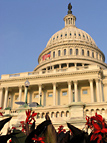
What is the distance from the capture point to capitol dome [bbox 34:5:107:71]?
79.6 metres

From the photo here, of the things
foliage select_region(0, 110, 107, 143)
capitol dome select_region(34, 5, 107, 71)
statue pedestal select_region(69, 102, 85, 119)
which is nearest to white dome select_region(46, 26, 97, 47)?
capitol dome select_region(34, 5, 107, 71)

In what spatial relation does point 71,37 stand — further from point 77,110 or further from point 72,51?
point 77,110

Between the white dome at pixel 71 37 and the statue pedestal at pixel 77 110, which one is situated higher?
the white dome at pixel 71 37

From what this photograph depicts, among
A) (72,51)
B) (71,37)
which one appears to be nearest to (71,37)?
(71,37)

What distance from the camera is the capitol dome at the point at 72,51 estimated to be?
7956 centimetres

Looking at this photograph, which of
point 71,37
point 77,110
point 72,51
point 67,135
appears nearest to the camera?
point 67,135

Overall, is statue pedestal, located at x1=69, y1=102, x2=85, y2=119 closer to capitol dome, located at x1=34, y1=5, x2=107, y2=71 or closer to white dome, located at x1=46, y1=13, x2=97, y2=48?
capitol dome, located at x1=34, y1=5, x2=107, y2=71

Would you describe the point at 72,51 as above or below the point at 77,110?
above

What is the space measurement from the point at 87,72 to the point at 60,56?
28356mm

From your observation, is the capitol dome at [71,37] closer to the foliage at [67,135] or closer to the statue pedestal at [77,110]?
the statue pedestal at [77,110]

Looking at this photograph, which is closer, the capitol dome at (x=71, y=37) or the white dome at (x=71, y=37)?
the white dome at (x=71, y=37)

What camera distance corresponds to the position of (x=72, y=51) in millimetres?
85938

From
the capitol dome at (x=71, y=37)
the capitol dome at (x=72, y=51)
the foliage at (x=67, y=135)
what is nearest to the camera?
the foliage at (x=67, y=135)

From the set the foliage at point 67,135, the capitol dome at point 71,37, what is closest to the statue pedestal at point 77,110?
the foliage at point 67,135
